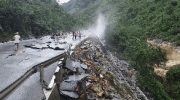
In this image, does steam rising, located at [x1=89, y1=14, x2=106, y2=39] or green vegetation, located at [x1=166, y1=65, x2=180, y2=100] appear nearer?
green vegetation, located at [x1=166, y1=65, x2=180, y2=100]

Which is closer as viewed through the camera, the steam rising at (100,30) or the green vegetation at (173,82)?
the green vegetation at (173,82)

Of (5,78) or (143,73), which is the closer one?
(5,78)

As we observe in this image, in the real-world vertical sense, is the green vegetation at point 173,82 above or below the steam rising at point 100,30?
below

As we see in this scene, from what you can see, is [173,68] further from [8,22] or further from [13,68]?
[8,22]

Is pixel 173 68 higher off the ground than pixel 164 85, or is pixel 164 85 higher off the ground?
pixel 173 68

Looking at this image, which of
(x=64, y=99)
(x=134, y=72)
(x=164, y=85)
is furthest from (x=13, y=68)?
(x=134, y=72)

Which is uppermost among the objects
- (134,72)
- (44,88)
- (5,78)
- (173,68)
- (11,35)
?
(11,35)

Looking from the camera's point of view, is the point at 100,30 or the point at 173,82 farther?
the point at 100,30

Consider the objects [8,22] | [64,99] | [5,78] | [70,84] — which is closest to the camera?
[5,78]

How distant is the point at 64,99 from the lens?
450 cm

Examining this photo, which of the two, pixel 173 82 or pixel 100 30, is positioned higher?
pixel 100 30

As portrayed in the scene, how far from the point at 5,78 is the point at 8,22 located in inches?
618

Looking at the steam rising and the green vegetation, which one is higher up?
the steam rising

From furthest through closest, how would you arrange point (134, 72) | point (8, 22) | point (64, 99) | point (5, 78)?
point (8, 22) < point (134, 72) < point (64, 99) < point (5, 78)
